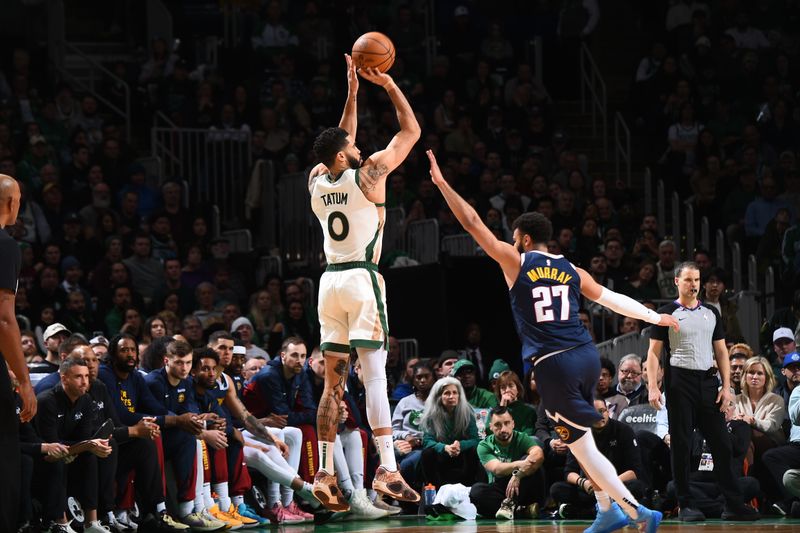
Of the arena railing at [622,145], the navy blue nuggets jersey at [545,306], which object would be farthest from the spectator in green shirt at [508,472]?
the arena railing at [622,145]

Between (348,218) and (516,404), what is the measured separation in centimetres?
457

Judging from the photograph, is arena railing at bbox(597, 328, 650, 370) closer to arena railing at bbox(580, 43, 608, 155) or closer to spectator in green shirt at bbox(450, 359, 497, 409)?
spectator in green shirt at bbox(450, 359, 497, 409)

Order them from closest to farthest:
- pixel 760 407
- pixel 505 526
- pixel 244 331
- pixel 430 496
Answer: pixel 505 526 < pixel 430 496 < pixel 760 407 < pixel 244 331

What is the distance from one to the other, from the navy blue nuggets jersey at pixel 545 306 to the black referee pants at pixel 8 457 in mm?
3657

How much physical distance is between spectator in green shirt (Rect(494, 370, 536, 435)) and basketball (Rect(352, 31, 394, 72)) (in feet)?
15.3

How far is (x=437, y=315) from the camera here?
643 inches

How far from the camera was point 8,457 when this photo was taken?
7.11m

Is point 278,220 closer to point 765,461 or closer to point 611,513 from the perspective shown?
point 765,461

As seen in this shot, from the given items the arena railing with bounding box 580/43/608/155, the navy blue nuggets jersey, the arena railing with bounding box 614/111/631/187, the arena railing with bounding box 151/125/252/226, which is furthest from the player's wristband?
the arena railing with bounding box 580/43/608/155

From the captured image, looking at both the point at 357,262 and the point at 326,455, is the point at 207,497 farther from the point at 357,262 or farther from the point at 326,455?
the point at 357,262

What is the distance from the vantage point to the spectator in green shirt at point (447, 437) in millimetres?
13438

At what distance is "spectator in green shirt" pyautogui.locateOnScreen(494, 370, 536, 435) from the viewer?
44.2 feet

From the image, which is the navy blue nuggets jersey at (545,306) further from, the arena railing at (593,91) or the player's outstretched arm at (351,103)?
the arena railing at (593,91)

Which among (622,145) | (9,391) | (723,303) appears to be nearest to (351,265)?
(9,391)
